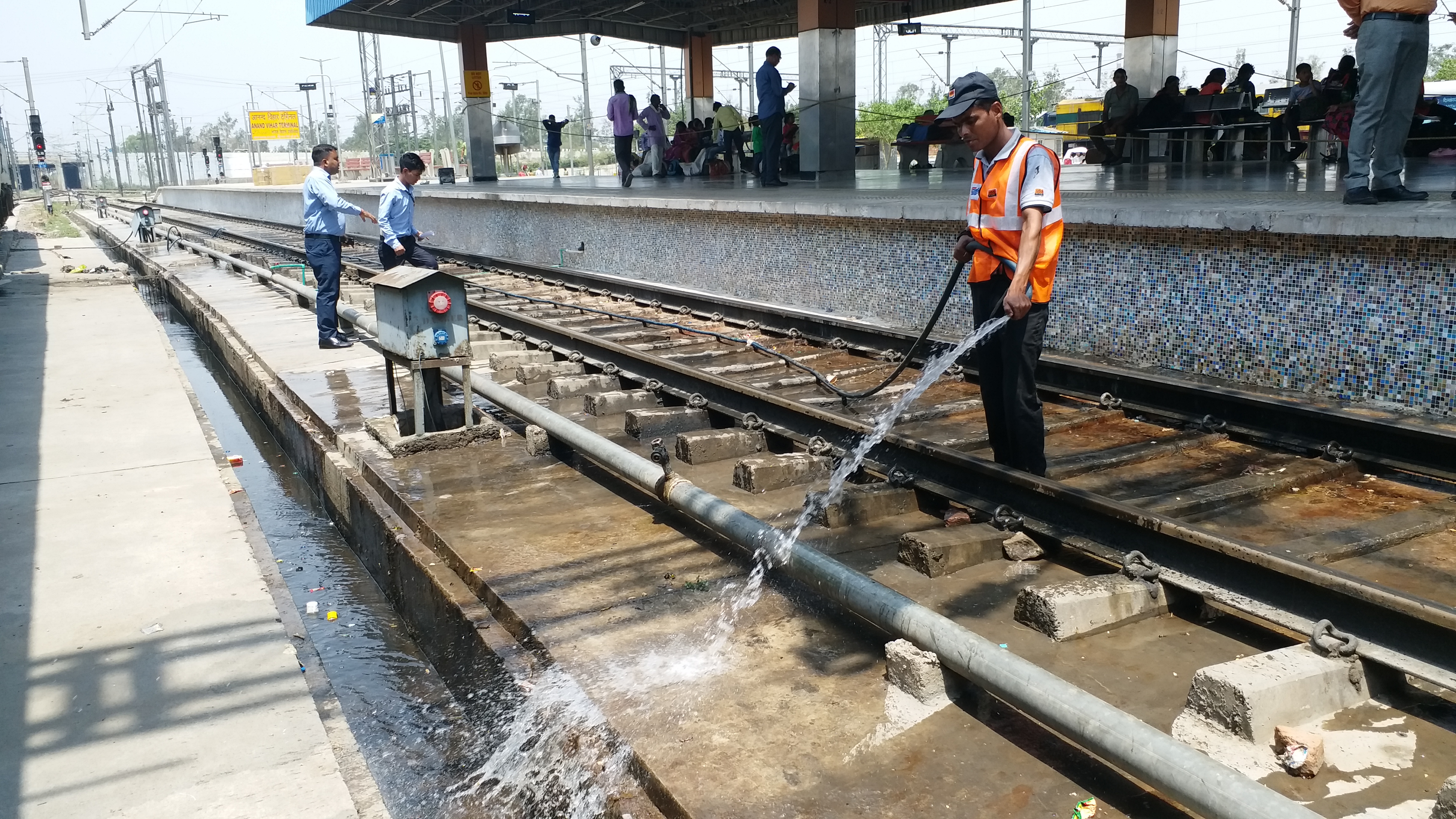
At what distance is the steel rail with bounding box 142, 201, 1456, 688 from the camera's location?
3.25 metres

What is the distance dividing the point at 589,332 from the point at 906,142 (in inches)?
451

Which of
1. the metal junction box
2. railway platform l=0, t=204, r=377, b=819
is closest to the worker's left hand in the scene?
railway platform l=0, t=204, r=377, b=819

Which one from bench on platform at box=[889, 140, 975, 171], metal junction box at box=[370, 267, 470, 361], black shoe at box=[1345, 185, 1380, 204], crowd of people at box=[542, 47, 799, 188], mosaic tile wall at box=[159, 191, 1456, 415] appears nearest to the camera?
mosaic tile wall at box=[159, 191, 1456, 415]

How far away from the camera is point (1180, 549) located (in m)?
4.02

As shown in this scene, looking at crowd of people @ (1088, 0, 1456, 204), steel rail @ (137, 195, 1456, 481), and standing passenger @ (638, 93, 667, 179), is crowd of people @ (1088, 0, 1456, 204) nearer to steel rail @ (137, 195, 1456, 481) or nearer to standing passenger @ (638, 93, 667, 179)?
steel rail @ (137, 195, 1456, 481)

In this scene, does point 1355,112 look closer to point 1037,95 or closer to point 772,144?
point 772,144

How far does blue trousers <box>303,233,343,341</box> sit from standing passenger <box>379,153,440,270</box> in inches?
23.8

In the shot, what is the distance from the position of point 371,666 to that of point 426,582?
64 centimetres

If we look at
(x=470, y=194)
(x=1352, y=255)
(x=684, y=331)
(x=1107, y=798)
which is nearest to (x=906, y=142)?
(x=470, y=194)

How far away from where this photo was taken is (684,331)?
9.88 meters

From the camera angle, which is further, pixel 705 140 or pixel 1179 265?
pixel 705 140

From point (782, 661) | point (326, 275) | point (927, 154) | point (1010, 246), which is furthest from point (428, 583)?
point (927, 154)

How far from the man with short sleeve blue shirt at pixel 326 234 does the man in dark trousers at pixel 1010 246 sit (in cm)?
681

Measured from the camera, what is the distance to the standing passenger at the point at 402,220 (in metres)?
9.64
